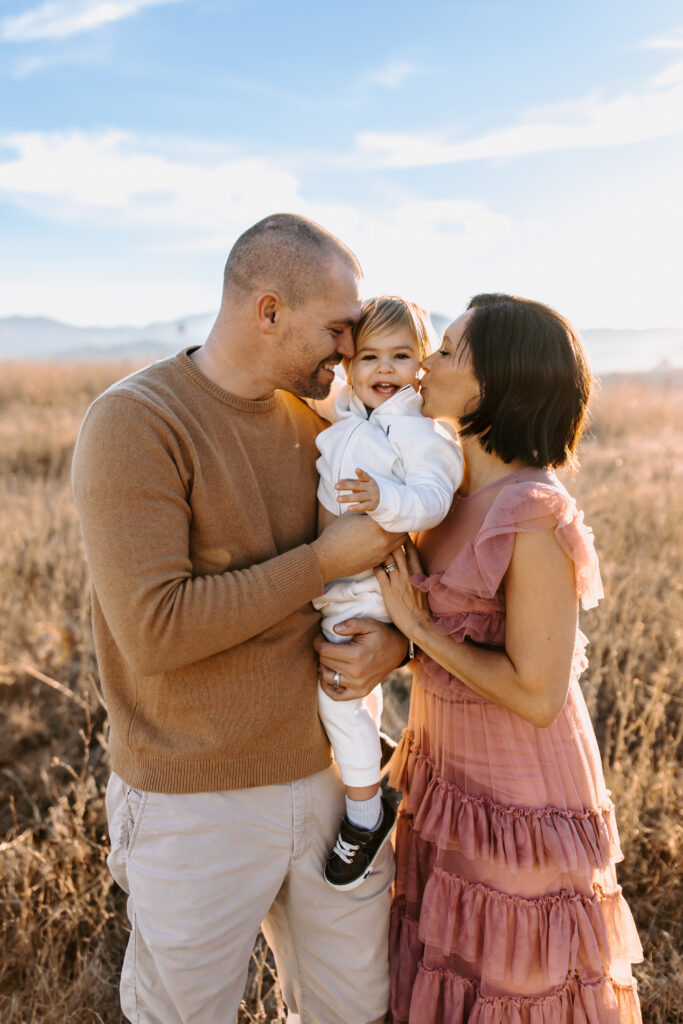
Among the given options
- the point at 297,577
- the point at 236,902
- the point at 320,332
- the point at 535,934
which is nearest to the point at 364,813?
the point at 236,902

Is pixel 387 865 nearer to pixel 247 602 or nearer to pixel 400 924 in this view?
pixel 400 924

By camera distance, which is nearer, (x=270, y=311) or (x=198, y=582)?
(x=198, y=582)

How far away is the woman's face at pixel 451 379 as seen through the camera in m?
2.13

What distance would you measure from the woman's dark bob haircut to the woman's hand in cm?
42

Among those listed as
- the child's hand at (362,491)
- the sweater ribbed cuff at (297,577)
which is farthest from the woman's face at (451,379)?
the sweater ribbed cuff at (297,577)

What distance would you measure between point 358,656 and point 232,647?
36 cm

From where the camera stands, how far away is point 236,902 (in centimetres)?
204

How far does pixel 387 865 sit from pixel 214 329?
5.60ft

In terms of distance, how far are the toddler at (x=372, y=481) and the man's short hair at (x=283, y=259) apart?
25cm

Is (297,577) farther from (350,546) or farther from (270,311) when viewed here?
(270,311)

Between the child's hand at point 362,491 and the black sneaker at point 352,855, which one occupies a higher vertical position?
the child's hand at point 362,491

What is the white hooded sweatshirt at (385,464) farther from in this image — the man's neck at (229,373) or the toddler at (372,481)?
the man's neck at (229,373)

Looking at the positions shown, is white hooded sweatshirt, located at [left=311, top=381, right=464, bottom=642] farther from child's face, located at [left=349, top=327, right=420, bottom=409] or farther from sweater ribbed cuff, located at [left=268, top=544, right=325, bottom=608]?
sweater ribbed cuff, located at [left=268, top=544, right=325, bottom=608]

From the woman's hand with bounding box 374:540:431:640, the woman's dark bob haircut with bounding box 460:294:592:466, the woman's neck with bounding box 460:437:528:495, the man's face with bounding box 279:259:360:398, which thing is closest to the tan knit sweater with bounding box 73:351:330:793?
the man's face with bounding box 279:259:360:398
